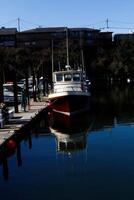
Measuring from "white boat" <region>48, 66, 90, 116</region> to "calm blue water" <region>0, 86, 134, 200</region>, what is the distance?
4.26 m

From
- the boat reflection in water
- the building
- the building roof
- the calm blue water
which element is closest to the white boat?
the boat reflection in water

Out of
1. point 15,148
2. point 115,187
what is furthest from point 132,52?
point 115,187

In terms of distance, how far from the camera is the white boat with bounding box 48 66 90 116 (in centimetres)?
4319

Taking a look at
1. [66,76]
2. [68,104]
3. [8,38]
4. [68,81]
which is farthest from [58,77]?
[8,38]

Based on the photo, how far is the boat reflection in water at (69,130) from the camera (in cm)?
3108

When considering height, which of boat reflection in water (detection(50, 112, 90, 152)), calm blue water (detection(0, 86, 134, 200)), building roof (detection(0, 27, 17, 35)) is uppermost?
building roof (detection(0, 27, 17, 35))

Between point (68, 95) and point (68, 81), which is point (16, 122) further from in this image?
point (68, 81)

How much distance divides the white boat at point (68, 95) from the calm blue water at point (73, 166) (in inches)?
168

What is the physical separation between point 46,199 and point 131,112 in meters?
31.0

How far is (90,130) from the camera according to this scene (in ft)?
124

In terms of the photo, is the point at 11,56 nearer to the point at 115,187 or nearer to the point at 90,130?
the point at 90,130

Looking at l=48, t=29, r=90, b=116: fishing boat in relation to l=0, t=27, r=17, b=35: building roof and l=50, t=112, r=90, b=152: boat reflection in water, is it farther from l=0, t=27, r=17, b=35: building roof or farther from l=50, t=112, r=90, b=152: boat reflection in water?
l=0, t=27, r=17, b=35: building roof

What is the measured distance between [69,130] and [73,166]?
13.7m

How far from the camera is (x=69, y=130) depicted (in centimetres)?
3803
